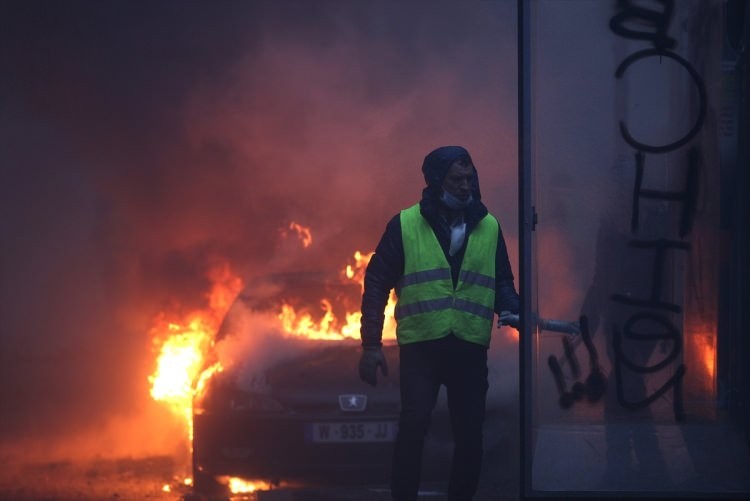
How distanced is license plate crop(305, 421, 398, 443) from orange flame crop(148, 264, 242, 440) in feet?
7.50

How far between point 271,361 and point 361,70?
23.2 ft

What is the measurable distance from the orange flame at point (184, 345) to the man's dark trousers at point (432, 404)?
390cm

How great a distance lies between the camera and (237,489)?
908 cm

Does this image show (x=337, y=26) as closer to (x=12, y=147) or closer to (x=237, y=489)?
(x=12, y=147)

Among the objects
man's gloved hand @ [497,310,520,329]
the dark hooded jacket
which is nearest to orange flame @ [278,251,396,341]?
the dark hooded jacket

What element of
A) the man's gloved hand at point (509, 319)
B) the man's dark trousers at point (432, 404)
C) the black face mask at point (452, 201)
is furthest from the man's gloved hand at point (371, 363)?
the black face mask at point (452, 201)

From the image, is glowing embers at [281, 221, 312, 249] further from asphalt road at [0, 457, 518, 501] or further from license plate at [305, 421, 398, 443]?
license plate at [305, 421, 398, 443]

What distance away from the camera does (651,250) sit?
6.58m

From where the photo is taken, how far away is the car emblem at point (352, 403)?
27.6 ft

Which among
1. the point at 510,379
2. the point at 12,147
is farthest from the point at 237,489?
the point at 12,147

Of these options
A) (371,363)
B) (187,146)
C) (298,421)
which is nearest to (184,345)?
(187,146)

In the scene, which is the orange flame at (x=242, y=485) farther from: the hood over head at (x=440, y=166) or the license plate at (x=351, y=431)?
the hood over head at (x=440, y=166)

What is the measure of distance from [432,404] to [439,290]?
0.56 m

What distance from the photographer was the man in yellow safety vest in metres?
6.79
